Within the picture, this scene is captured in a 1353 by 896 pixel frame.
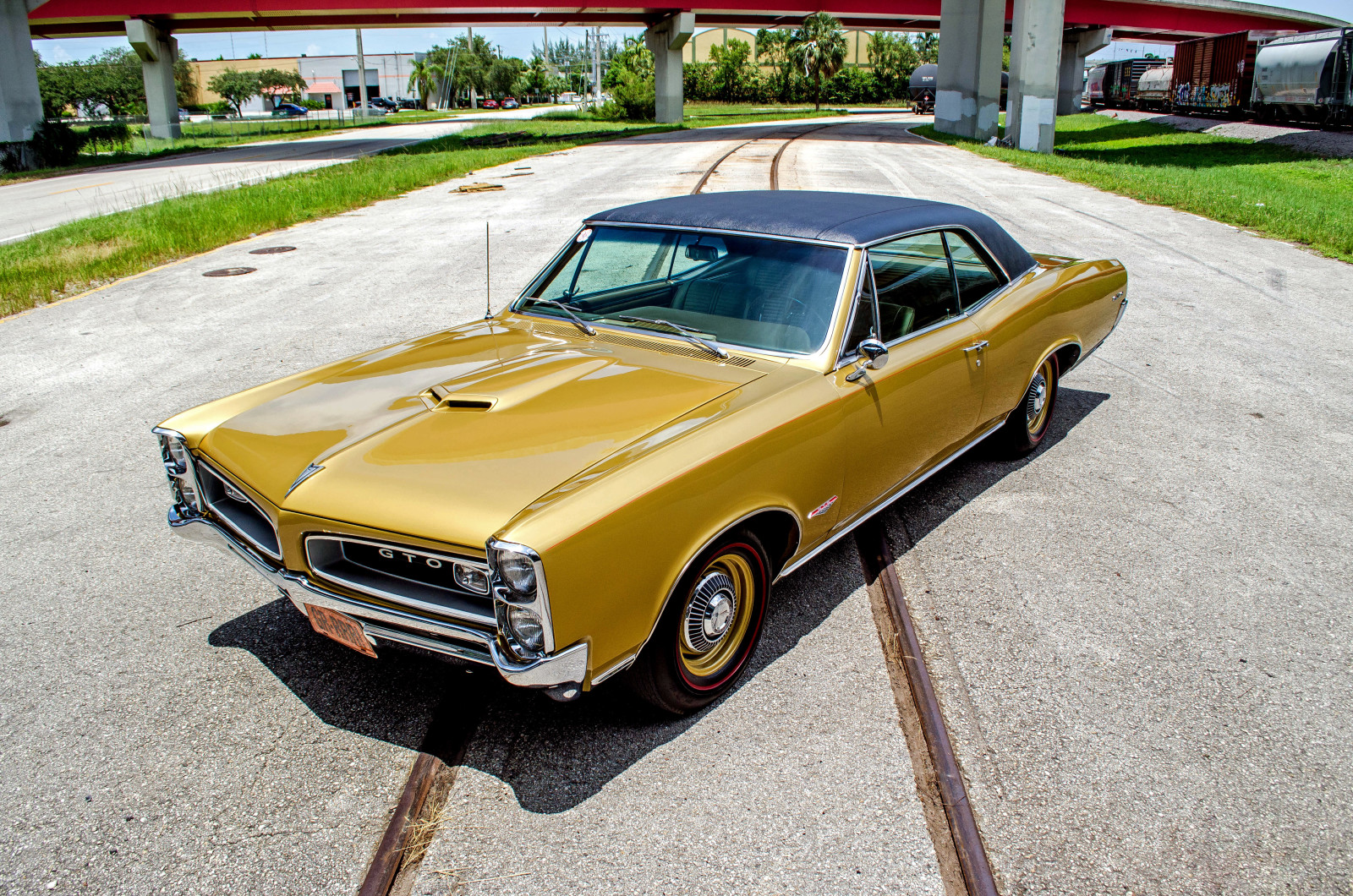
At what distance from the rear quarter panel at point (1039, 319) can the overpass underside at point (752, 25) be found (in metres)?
24.1

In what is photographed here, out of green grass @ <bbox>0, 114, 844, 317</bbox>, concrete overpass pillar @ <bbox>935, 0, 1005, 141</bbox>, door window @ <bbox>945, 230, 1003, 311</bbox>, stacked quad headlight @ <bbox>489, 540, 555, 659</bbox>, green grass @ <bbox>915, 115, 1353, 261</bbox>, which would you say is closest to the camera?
stacked quad headlight @ <bbox>489, 540, 555, 659</bbox>

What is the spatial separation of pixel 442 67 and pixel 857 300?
331ft

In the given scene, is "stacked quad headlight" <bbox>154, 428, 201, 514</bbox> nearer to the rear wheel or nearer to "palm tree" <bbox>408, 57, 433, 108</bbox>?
the rear wheel

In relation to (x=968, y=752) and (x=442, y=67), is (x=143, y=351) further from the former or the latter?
(x=442, y=67)

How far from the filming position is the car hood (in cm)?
270

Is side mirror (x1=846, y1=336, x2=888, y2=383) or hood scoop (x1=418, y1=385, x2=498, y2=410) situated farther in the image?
side mirror (x1=846, y1=336, x2=888, y2=383)

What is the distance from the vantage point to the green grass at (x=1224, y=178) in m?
13.2

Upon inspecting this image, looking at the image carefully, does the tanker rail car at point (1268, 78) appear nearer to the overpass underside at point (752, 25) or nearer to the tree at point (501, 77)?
the overpass underside at point (752, 25)

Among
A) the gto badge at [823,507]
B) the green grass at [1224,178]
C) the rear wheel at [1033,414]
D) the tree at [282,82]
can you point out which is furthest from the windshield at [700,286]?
the tree at [282,82]

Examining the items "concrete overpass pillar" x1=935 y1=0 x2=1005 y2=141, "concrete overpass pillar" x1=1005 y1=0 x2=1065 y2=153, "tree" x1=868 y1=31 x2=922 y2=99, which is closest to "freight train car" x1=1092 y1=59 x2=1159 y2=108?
"tree" x1=868 y1=31 x2=922 y2=99

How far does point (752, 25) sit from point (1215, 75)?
22.7 meters

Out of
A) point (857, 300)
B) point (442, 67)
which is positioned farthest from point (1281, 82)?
point (442, 67)

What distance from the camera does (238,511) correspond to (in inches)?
130

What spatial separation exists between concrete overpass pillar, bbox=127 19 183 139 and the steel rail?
48926mm
